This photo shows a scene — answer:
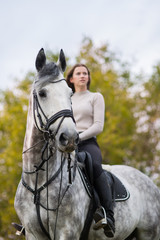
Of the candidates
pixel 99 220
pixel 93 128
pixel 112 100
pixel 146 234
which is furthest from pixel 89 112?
pixel 112 100

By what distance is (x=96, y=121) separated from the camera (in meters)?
4.94

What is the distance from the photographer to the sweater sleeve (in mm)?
4808

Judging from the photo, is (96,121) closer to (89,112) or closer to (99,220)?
(89,112)

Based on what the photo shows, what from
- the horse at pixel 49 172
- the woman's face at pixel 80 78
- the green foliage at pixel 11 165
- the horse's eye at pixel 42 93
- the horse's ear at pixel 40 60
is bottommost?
the green foliage at pixel 11 165

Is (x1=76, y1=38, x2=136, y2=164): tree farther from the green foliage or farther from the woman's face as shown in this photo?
the woman's face

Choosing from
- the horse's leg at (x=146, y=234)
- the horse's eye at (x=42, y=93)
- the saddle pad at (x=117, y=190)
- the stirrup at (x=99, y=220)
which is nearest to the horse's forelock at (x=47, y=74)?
the horse's eye at (x=42, y=93)

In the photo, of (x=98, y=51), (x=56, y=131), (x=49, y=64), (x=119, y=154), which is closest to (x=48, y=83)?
(x=49, y=64)

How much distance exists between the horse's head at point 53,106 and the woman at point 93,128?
0.97 meters

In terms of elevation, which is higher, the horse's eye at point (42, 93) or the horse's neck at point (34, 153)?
the horse's eye at point (42, 93)

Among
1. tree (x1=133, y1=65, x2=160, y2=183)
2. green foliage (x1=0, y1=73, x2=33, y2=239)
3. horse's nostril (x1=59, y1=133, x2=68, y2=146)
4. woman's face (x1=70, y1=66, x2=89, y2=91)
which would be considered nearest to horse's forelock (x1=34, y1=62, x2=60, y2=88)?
horse's nostril (x1=59, y1=133, x2=68, y2=146)

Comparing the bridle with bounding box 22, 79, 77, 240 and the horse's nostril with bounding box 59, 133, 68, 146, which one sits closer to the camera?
the horse's nostril with bounding box 59, 133, 68, 146

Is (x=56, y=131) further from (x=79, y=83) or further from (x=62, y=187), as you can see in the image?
(x=79, y=83)

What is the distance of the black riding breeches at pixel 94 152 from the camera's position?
4.82 m

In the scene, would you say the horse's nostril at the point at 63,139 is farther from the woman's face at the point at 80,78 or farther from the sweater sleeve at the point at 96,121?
the woman's face at the point at 80,78
